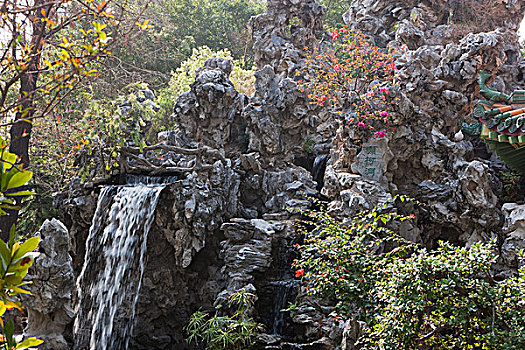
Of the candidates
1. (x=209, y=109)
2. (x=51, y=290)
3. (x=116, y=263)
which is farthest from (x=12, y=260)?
(x=209, y=109)

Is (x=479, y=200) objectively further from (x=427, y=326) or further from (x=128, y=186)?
(x=128, y=186)

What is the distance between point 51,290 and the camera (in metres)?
5.17

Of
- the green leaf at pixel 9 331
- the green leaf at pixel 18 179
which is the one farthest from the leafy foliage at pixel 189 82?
the green leaf at pixel 9 331

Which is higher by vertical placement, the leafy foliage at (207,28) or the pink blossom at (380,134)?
the leafy foliage at (207,28)

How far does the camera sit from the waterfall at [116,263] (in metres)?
7.22

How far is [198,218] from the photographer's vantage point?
740 centimetres

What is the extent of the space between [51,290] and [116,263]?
85.1 inches

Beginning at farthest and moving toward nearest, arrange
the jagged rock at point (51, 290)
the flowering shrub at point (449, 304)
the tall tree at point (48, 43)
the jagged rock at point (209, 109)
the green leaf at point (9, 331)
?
the jagged rock at point (209, 109)
the jagged rock at point (51, 290)
the flowering shrub at point (449, 304)
the tall tree at point (48, 43)
the green leaf at point (9, 331)

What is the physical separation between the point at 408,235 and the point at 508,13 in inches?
389

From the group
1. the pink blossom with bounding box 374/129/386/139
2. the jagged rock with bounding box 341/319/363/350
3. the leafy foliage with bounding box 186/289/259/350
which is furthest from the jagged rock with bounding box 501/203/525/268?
the leafy foliage with bounding box 186/289/259/350

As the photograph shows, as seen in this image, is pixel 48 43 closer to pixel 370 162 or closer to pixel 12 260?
pixel 12 260

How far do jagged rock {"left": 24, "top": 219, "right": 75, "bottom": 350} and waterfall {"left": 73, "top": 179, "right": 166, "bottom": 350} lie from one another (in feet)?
6.12

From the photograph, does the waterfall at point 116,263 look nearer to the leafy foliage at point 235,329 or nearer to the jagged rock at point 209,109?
the leafy foliage at point 235,329

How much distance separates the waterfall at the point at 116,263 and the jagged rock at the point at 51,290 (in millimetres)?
1866
